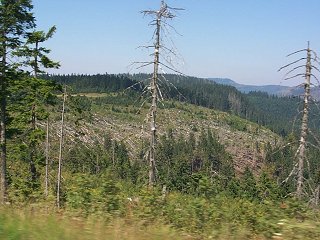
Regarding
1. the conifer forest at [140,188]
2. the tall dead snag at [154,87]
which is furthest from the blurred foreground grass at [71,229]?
the tall dead snag at [154,87]

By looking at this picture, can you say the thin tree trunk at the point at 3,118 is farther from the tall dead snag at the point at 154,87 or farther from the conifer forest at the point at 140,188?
the tall dead snag at the point at 154,87

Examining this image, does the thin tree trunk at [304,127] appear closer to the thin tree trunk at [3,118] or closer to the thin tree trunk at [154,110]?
the thin tree trunk at [154,110]

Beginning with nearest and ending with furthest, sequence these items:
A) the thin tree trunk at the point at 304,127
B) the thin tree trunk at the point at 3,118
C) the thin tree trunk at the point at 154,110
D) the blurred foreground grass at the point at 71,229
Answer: the blurred foreground grass at the point at 71,229
the thin tree trunk at the point at 304,127
the thin tree trunk at the point at 154,110
the thin tree trunk at the point at 3,118

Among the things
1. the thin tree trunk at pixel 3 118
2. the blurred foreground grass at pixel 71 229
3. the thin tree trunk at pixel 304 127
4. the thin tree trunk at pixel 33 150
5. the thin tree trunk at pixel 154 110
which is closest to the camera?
the blurred foreground grass at pixel 71 229

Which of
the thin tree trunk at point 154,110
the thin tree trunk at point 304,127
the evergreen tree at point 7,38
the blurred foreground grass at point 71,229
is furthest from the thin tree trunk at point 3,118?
the blurred foreground grass at point 71,229

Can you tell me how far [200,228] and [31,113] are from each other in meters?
19.1

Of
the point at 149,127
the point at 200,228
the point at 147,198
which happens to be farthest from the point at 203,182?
the point at 149,127

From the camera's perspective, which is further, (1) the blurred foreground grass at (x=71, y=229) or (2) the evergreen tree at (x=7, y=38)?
(2) the evergreen tree at (x=7, y=38)

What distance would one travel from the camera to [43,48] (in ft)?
79.0

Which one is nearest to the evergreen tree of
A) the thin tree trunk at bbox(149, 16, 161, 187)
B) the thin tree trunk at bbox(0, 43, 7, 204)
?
the thin tree trunk at bbox(0, 43, 7, 204)

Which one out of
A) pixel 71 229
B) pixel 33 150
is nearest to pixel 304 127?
pixel 71 229

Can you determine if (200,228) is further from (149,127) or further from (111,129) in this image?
(111,129)

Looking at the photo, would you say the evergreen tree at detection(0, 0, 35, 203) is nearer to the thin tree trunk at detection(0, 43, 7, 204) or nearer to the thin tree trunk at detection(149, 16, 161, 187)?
the thin tree trunk at detection(0, 43, 7, 204)

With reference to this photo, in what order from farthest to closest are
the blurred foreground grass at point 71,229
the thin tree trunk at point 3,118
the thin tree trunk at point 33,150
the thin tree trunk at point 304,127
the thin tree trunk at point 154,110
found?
the thin tree trunk at point 33,150 < the thin tree trunk at point 3,118 < the thin tree trunk at point 154,110 < the thin tree trunk at point 304,127 < the blurred foreground grass at point 71,229
